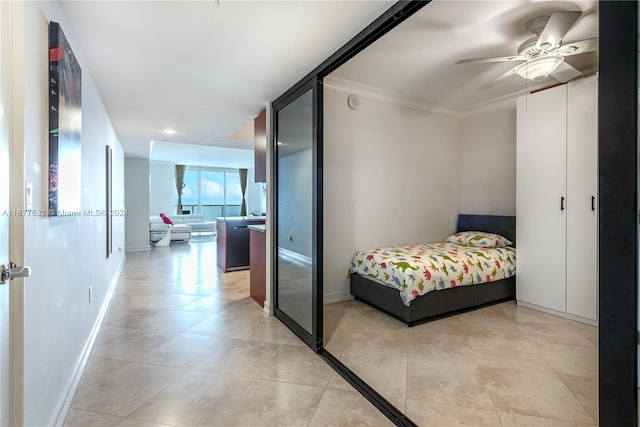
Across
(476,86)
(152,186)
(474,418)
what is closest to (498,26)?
(476,86)

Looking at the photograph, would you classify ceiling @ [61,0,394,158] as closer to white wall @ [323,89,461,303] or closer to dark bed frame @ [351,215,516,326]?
white wall @ [323,89,461,303]

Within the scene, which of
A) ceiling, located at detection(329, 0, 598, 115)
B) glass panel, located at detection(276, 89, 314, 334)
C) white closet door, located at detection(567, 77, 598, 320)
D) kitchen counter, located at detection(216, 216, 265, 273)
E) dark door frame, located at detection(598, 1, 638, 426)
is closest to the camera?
dark door frame, located at detection(598, 1, 638, 426)

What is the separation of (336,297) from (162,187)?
8896 millimetres

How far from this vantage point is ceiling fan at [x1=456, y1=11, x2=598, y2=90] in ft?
6.29

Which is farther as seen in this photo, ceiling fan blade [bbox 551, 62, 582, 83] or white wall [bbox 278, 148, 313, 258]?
white wall [bbox 278, 148, 313, 258]

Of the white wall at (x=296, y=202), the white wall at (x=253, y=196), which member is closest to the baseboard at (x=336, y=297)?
the white wall at (x=296, y=202)

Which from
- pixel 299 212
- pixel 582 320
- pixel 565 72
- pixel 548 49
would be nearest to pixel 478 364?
pixel 582 320

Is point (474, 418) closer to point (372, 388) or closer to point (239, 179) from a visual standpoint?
point (372, 388)

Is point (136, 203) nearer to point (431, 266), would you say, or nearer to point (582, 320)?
point (431, 266)

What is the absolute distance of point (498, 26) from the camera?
7.16ft

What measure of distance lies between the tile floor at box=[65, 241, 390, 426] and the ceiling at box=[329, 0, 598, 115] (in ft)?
8.14

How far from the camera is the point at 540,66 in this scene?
2.47m

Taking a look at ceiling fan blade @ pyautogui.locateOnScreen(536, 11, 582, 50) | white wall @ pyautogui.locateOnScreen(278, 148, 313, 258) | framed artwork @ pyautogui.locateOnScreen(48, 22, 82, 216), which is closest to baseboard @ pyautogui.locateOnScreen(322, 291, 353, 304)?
white wall @ pyautogui.locateOnScreen(278, 148, 313, 258)

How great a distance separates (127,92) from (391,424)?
134 inches
